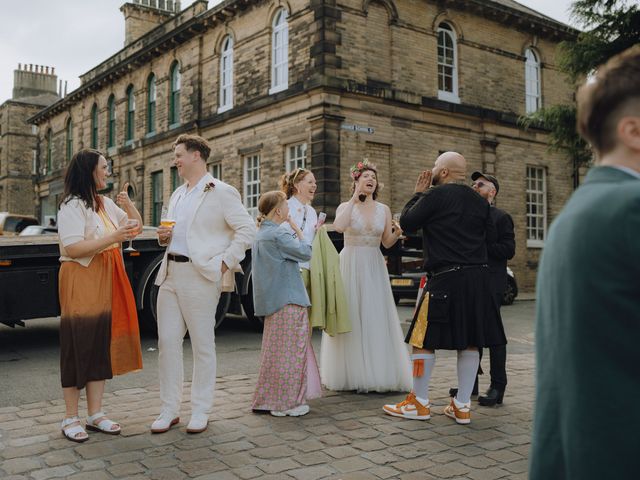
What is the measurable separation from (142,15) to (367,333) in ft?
99.7

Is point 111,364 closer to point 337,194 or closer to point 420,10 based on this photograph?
point 337,194

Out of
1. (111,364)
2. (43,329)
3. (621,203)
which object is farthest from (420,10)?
(621,203)

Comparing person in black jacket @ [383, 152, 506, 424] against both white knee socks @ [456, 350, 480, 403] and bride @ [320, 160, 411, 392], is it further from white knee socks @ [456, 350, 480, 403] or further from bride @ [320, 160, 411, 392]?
bride @ [320, 160, 411, 392]

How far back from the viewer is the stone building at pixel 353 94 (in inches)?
685

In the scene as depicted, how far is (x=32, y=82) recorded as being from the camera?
48.6 m

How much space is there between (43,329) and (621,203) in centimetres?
1032

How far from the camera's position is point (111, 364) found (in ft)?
14.6

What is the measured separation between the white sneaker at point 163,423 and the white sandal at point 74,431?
444 mm

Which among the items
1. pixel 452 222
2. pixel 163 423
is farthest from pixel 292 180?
pixel 163 423

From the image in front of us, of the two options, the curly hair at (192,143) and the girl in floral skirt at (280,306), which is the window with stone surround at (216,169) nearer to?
the girl in floral skirt at (280,306)

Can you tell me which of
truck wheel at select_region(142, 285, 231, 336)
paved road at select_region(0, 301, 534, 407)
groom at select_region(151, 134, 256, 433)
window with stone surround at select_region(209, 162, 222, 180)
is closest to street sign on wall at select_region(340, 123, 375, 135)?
window with stone surround at select_region(209, 162, 222, 180)

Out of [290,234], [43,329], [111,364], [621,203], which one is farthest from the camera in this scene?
[43,329]

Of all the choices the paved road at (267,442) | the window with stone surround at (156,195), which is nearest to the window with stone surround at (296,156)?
the window with stone surround at (156,195)

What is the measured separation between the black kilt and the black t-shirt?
0.39ft
